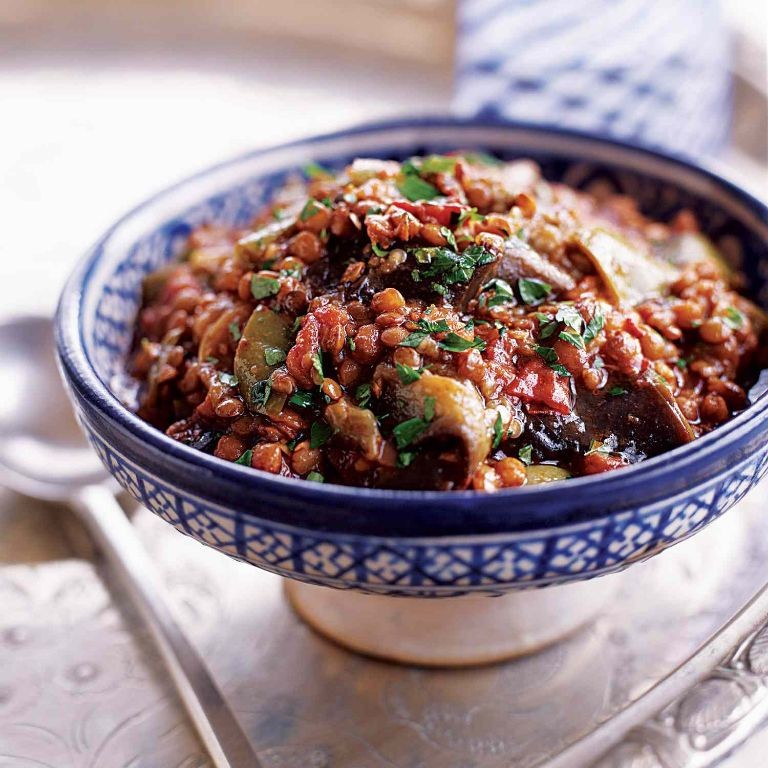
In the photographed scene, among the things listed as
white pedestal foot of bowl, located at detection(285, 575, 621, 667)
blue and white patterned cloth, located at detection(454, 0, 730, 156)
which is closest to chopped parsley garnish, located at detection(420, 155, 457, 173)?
white pedestal foot of bowl, located at detection(285, 575, 621, 667)

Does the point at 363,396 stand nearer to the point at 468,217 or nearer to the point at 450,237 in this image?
the point at 450,237

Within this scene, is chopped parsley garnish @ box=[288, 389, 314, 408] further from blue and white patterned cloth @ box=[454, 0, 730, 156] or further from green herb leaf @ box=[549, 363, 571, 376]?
blue and white patterned cloth @ box=[454, 0, 730, 156]

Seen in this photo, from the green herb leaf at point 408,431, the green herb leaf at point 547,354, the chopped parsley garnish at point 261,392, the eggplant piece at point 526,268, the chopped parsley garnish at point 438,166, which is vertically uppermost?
the chopped parsley garnish at point 438,166

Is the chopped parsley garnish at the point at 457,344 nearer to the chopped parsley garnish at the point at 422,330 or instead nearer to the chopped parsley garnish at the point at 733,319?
the chopped parsley garnish at the point at 422,330

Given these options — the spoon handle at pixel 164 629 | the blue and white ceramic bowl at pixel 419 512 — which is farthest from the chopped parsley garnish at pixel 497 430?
the spoon handle at pixel 164 629

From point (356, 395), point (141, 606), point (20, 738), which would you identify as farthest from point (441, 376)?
point (20, 738)
